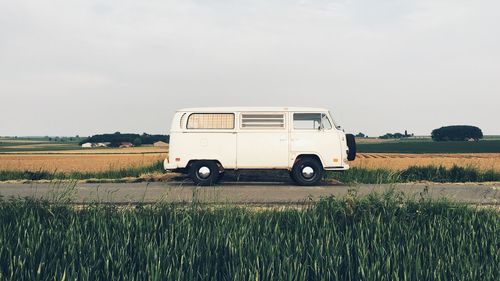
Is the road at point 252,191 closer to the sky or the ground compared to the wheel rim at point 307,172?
closer to the ground

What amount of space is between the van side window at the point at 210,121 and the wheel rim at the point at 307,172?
2411 mm

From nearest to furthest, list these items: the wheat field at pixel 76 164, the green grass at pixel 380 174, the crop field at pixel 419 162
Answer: the green grass at pixel 380 174, the crop field at pixel 419 162, the wheat field at pixel 76 164

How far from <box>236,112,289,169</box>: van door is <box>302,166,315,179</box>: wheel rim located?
0.57m

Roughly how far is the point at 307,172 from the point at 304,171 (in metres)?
0.09

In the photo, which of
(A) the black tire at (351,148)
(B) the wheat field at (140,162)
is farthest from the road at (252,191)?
Answer: (B) the wheat field at (140,162)

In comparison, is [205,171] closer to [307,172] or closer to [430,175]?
[307,172]

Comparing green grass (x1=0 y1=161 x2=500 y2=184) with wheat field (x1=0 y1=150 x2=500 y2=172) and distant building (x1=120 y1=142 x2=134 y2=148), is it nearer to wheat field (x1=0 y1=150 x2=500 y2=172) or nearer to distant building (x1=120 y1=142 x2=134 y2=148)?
wheat field (x1=0 y1=150 x2=500 y2=172)

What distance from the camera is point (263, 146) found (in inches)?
434

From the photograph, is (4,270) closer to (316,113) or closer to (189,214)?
(189,214)

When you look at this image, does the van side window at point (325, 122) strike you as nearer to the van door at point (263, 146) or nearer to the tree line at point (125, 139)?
the van door at point (263, 146)

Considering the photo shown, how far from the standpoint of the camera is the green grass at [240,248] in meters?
3.53

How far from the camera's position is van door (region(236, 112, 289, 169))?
36.2 ft

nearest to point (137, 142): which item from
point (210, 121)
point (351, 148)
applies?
point (210, 121)

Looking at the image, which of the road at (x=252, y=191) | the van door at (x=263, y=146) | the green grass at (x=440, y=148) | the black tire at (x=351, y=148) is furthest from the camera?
the green grass at (x=440, y=148)
